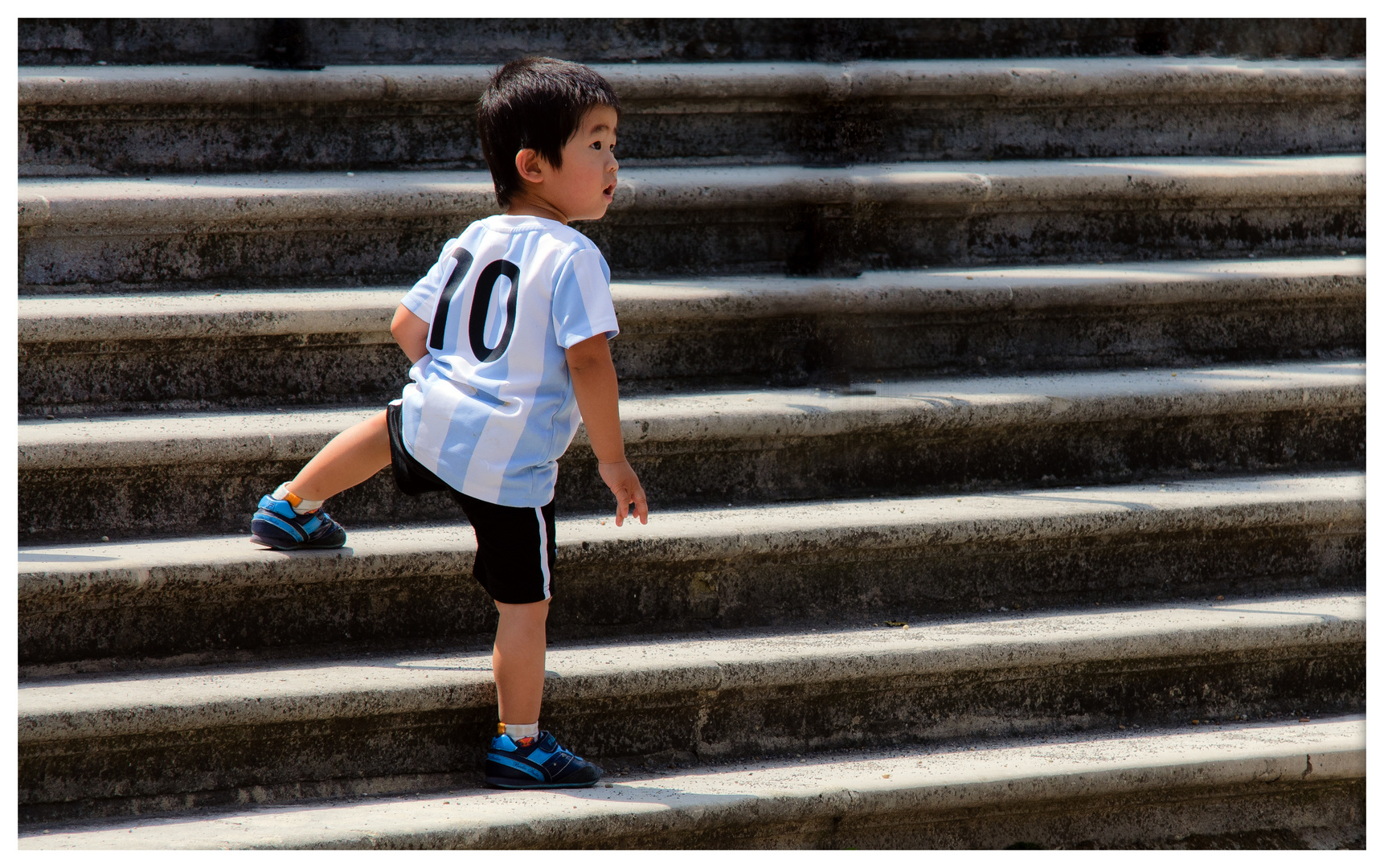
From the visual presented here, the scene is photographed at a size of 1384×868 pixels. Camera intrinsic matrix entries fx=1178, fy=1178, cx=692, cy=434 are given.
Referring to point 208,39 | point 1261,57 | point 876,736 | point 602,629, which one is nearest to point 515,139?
point 602,629

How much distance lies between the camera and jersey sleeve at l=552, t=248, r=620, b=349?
2092 millimetres

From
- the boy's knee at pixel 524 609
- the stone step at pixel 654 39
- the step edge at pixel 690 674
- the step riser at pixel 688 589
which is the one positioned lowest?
the step edge at pixel 690 674

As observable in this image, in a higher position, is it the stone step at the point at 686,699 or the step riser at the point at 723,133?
the step riser at the point at 723,133

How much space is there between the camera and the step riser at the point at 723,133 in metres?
3.15

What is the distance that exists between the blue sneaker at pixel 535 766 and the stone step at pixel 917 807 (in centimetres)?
2

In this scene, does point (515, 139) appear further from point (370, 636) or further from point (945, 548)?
point (945, 548)

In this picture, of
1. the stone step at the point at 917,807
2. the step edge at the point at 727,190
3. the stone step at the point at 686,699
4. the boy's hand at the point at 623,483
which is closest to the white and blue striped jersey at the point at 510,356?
the boy's hand at the point at 623,483

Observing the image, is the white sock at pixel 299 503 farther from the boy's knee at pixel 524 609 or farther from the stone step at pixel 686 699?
the boy's knee at pixel 524 609

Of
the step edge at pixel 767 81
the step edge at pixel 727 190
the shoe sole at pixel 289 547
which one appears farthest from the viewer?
the step edge at pixel 767 81

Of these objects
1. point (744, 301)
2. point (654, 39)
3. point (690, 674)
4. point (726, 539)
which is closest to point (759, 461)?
point (726, 539)

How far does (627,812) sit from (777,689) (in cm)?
47

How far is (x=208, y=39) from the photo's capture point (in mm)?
3424

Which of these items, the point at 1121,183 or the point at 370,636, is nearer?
the point at 370,636

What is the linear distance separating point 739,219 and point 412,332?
1.34 metres
